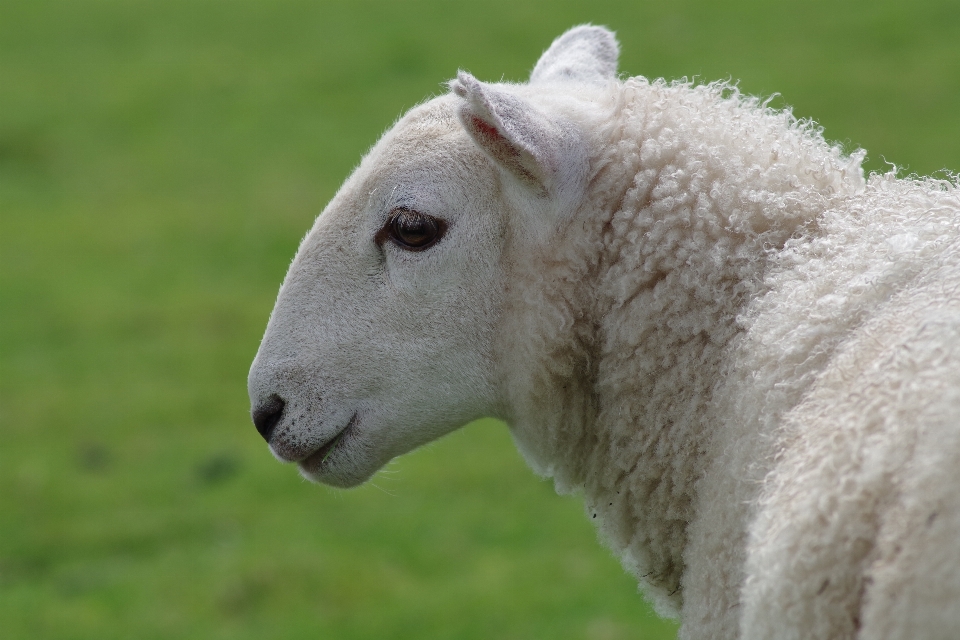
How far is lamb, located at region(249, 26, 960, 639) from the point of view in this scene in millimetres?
2441

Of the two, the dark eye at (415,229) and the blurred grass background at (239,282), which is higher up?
the blurred grass background at (239,282)

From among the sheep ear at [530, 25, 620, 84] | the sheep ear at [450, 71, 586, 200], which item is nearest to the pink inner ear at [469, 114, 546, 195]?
the sheep ear at [450, 71, 586, 200]

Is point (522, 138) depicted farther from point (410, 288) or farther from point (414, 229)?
point (410, 288)

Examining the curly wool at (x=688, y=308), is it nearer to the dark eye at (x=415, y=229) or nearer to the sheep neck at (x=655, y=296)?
the sheep neck at (x=655, y=296)

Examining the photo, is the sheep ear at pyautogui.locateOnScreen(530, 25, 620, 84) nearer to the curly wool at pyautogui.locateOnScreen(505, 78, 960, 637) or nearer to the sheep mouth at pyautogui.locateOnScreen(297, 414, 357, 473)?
the curly wool at pyautogui.locateOnScreen(505, 78, 960, 637)

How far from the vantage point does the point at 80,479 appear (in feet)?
30.6

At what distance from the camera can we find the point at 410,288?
10.5ft

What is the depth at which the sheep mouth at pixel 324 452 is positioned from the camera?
10.9 feet

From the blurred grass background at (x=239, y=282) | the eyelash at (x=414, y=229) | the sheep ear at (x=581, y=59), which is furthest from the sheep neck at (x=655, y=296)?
the blurred grass background at (x=239, y=282)

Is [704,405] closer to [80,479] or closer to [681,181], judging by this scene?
[681,181]

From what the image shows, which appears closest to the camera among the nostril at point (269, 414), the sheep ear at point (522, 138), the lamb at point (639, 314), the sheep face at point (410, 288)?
the lamb at point (639, 314)

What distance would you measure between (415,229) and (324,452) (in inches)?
28.6

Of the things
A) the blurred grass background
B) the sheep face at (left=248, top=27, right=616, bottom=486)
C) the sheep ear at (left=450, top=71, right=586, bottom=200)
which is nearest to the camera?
the sheep ear at (left=450, top=71, right=586, bottom=200)

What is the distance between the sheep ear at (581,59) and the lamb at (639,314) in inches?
1.7
